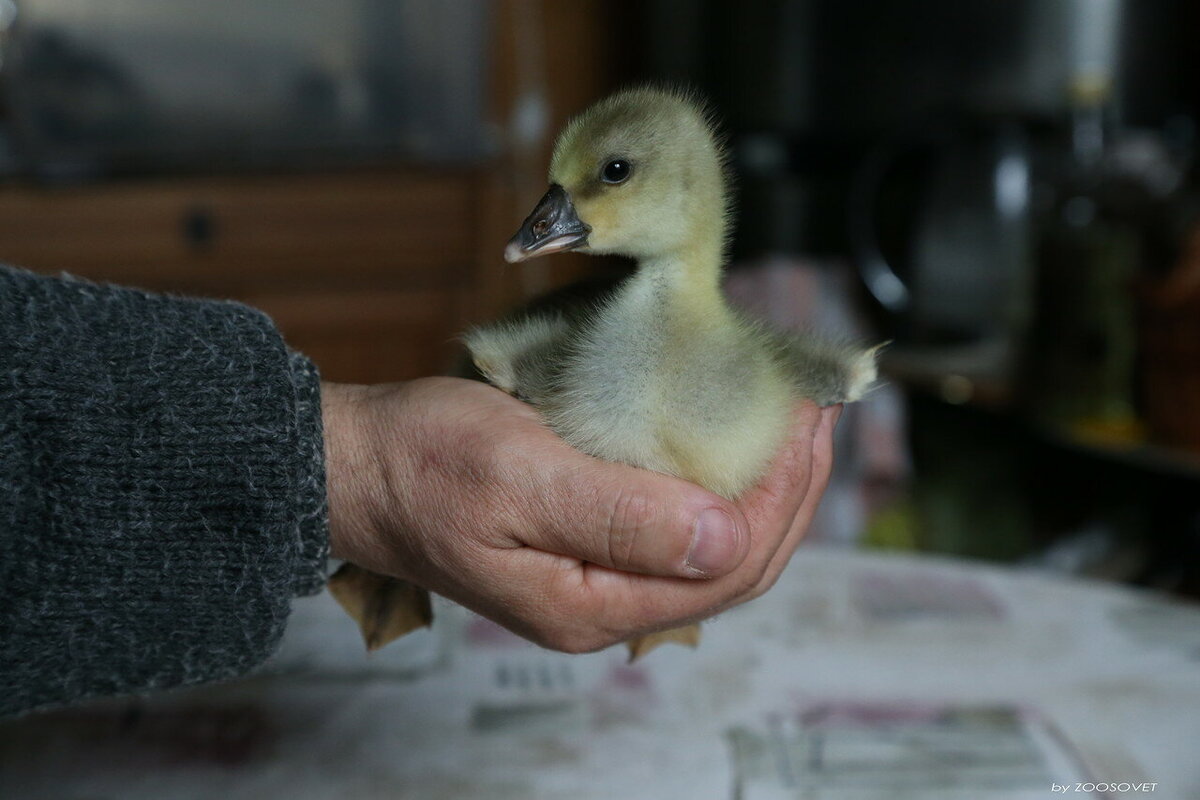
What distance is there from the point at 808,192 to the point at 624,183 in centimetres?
137

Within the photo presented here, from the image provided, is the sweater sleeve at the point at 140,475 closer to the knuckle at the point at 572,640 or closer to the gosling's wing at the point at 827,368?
the knuckle at the point at 572,640

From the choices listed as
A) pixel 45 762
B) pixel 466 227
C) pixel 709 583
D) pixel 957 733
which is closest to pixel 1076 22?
pixel 466 227

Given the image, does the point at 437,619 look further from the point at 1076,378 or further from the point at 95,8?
the point at 95,8

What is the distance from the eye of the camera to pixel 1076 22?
1.49 metres

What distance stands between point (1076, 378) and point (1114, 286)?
12 centimetres

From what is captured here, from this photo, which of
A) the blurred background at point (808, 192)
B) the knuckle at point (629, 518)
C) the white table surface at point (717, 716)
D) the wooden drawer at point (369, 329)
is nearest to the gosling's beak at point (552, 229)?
the knuckle at point (629, 518)

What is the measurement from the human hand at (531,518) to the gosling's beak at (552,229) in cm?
8

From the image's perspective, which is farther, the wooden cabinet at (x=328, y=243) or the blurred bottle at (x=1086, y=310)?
the wooden cabinet at (x=328, y=243)

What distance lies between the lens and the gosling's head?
512 mm

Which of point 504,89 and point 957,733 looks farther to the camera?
point 504,89

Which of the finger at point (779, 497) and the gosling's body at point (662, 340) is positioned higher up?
the gosling's body at point (662, 340)

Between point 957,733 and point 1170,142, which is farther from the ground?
point 1170,142

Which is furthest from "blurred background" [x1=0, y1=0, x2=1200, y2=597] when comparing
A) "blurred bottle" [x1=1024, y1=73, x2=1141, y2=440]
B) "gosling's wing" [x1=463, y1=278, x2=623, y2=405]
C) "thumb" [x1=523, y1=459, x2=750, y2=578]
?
"thumb" [x1=523, y1=459, x2=750, y2=578]

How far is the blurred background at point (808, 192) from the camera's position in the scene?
139cm
